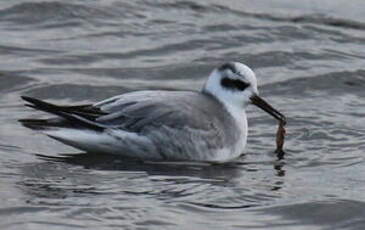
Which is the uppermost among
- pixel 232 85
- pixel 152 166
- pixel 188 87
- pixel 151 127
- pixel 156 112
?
pixel 232 85

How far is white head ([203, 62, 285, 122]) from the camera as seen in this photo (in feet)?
38.1

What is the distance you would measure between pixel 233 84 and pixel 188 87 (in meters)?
2.52

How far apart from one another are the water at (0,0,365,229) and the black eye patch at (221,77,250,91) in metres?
0.65

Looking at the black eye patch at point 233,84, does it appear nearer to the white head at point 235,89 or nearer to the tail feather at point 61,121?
the white head at point 235,89

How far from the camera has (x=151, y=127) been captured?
11.0m

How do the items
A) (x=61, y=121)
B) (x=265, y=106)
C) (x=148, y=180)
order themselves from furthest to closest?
(x=265, y=106) → (x=61, y=121) → (x=148, y=180)

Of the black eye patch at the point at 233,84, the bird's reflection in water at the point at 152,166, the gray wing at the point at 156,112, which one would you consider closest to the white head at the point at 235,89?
the black eye patch at the point at 233,84

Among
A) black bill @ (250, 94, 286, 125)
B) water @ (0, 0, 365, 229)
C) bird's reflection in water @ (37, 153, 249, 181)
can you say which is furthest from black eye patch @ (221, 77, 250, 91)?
bird's reflection in water @ (37, 153, 249, 181)

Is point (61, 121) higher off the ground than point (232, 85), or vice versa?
point (232, 85)

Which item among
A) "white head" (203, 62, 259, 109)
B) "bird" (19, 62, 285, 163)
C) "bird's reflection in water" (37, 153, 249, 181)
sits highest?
"white head" (203, 62, 259, 109)

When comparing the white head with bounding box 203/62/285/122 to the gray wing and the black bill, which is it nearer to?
the black bill

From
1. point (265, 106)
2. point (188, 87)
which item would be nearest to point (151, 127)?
point (265, 106)

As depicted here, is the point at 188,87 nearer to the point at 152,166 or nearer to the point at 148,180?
the point at 152,166

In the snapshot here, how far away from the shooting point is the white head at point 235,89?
1161 cm
